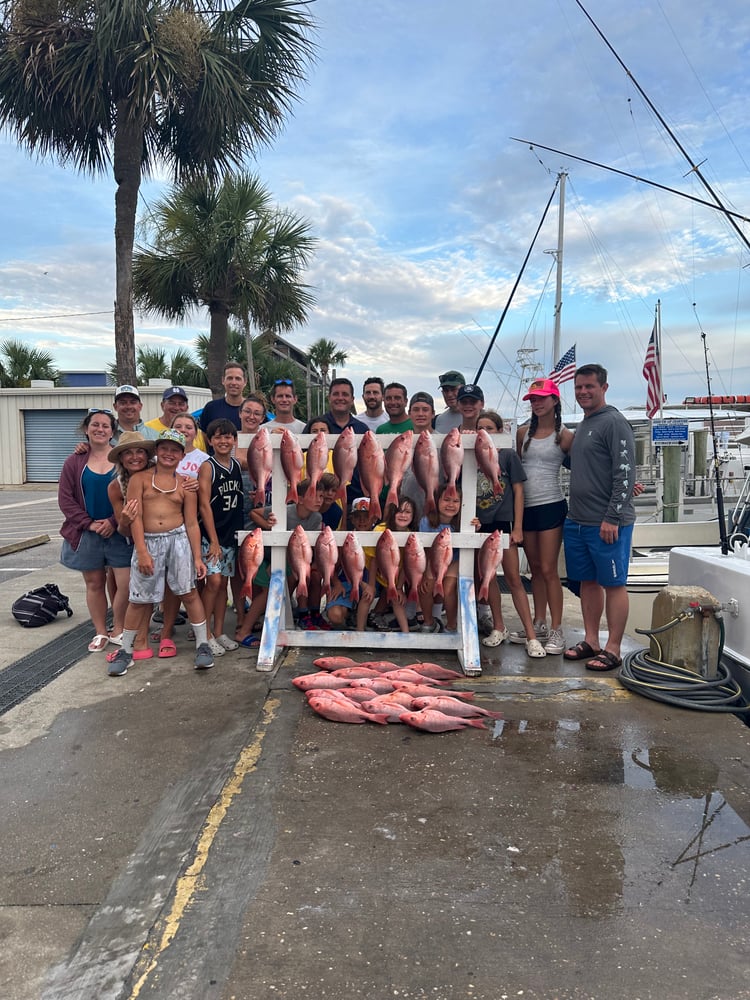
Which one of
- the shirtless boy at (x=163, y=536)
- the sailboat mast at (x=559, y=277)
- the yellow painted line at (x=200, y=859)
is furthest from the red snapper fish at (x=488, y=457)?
the sailboat mast at (x=559, y=277)

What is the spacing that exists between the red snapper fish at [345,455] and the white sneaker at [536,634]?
1.95 meters

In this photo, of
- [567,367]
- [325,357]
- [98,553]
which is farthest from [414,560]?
[325,357]

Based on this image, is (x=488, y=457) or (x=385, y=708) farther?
(x=488, y=457)

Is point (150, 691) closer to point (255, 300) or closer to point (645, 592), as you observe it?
point (645, 592)

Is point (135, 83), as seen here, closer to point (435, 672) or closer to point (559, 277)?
point (435, 672)

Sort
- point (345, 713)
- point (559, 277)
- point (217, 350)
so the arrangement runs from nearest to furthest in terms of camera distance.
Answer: point (345, 713) < point (217, 350) < point (559, 277)

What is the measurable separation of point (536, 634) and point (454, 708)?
184 cm

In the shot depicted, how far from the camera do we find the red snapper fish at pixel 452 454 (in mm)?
4754

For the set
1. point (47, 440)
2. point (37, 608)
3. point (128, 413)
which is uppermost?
point (47, 440)

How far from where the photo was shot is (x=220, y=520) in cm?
509

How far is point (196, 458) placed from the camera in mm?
4789

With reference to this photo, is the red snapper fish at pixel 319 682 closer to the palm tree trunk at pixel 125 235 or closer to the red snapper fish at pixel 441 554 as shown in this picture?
the red snapper fish at pixel 441 554

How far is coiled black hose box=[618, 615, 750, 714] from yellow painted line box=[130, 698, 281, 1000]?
7.91ft

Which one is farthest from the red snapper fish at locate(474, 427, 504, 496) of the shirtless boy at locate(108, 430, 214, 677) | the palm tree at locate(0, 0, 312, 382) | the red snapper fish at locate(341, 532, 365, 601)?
the palm tree at locate(0, 0, 312, 382)
